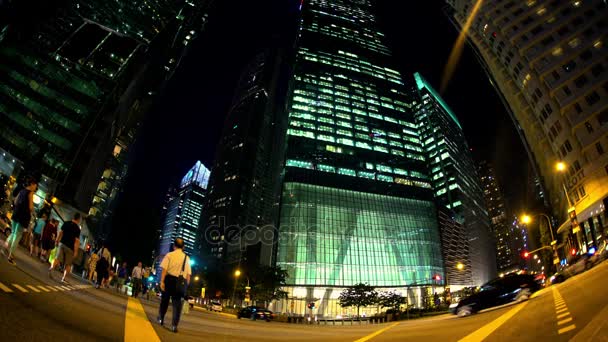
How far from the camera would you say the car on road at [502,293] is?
413 inches

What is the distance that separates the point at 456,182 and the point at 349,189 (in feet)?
190

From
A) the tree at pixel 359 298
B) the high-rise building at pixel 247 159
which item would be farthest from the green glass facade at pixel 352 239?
the high-rise building at pixel 247 159

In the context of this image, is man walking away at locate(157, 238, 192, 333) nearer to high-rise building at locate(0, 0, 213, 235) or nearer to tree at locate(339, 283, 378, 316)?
high-rise building at locate(0, 0, 213, 235)

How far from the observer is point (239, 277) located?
56500 mm

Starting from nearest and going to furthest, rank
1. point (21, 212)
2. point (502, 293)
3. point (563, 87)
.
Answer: point (21, 212), point (502, 293), point (563, 87)

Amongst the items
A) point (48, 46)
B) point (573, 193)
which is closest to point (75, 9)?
point (48, 46)

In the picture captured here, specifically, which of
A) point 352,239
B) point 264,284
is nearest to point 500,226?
point 352,239

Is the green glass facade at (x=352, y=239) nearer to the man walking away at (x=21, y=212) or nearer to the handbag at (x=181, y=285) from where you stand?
the man walking away at (x=21, y=212)

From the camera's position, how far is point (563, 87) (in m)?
38.9

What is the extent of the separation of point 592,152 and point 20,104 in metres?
73.9

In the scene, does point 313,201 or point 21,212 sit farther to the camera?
point 313,201

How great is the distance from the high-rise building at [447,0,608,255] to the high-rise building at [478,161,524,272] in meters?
148

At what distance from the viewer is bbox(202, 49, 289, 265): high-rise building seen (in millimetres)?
115688

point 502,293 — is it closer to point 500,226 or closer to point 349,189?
point 349,189
